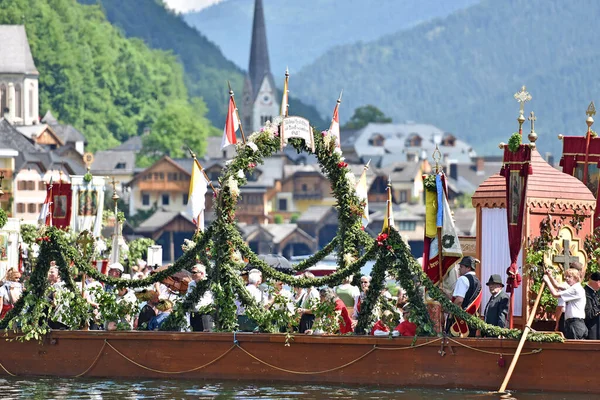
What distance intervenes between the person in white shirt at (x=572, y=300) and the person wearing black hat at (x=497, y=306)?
74 centimetres

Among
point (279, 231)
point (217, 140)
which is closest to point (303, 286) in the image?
point (279, 231)

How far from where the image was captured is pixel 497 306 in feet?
82.5

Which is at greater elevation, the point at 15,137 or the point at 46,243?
the point at 15,137

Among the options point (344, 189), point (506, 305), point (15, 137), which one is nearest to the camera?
point (506, 305)

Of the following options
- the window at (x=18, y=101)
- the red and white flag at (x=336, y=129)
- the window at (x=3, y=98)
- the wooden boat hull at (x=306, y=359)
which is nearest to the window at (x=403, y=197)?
the window at (x=18, y=101)

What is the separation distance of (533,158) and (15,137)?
113300 millimetres

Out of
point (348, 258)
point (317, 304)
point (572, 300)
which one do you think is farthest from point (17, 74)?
point (572, 300)

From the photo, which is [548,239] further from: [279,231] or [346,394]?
[279,231]

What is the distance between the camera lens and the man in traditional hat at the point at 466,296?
25.4m

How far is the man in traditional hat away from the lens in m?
25.4

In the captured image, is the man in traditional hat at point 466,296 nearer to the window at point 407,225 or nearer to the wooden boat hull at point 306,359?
the wooden boat hull at point 306,359

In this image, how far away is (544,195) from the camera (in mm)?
25484

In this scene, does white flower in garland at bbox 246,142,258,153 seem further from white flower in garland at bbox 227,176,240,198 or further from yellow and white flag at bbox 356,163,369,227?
yellow and white flag at bbox 356,163,369,227

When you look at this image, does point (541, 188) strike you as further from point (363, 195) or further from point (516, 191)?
point (363, 195)
